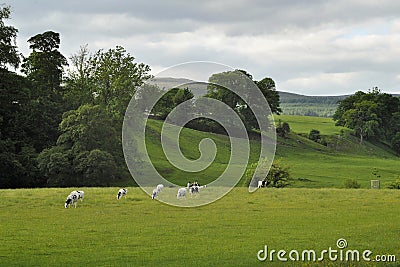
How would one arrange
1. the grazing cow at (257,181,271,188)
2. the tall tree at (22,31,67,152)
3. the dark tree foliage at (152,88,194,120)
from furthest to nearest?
1. the tall tree at (22,31,67,152)
2. the dark tree foliage at (152,88,194,120)
3. the grazing cow at (257,181,271,188)

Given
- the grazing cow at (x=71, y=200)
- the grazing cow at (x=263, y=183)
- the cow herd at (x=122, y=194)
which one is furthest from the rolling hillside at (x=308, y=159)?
the grazing cow at (x=71, y=200)

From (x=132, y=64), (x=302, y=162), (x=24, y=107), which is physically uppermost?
(x=132, y=64)

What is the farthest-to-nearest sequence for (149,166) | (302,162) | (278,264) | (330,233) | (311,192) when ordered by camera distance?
(302,162)
(149,166)
(311,192)
(330,233)
(278,264)

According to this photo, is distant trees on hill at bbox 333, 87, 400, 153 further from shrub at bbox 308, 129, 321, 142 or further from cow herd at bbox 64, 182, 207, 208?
cow herd at bbox 64, 182, 207, 208

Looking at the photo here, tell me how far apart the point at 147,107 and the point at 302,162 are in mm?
30113

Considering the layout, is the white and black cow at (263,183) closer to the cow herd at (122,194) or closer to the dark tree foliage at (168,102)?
the dark tree foliage at (168,102)

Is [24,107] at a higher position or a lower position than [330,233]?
higher

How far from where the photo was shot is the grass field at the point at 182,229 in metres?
18.4

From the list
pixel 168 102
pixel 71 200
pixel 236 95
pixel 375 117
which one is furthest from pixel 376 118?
pixel 71 200

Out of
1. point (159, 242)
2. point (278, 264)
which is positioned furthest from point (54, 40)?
point (278, 264)

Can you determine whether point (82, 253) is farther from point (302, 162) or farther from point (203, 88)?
point (302, 162)

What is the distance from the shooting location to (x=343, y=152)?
4505 inches

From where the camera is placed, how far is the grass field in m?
18.4

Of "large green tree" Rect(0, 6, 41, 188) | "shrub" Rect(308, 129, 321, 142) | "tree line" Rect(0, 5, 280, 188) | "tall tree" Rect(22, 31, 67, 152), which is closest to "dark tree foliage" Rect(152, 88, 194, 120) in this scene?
"tree line" Rect(0, 5, 280, 188)
